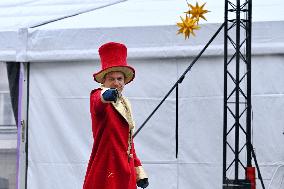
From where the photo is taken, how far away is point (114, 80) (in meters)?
4.52

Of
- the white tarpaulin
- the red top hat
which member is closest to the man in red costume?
the red top hat

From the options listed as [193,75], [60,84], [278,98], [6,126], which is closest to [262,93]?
[278,98]

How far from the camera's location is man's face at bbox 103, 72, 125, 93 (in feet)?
14.8

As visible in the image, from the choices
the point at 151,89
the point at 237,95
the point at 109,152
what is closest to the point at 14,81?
the point at 151,89

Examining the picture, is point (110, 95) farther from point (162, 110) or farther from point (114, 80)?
point (162, 110)

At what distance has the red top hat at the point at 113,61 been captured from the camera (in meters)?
4.52

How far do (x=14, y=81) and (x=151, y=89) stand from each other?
4.26ft

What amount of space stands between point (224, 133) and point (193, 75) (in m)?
0.80

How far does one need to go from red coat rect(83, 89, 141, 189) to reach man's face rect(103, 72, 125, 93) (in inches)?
4.9

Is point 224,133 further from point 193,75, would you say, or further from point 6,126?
point 6,126

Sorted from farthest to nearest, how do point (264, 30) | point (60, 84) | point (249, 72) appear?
point (60, 84), point (264, 30), point (249, 72)

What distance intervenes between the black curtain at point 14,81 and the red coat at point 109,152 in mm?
3129

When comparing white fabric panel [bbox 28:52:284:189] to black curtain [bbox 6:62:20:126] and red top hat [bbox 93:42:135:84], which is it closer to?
black curtain [bbox 6:62:20:126]

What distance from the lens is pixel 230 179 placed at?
6633 mm
